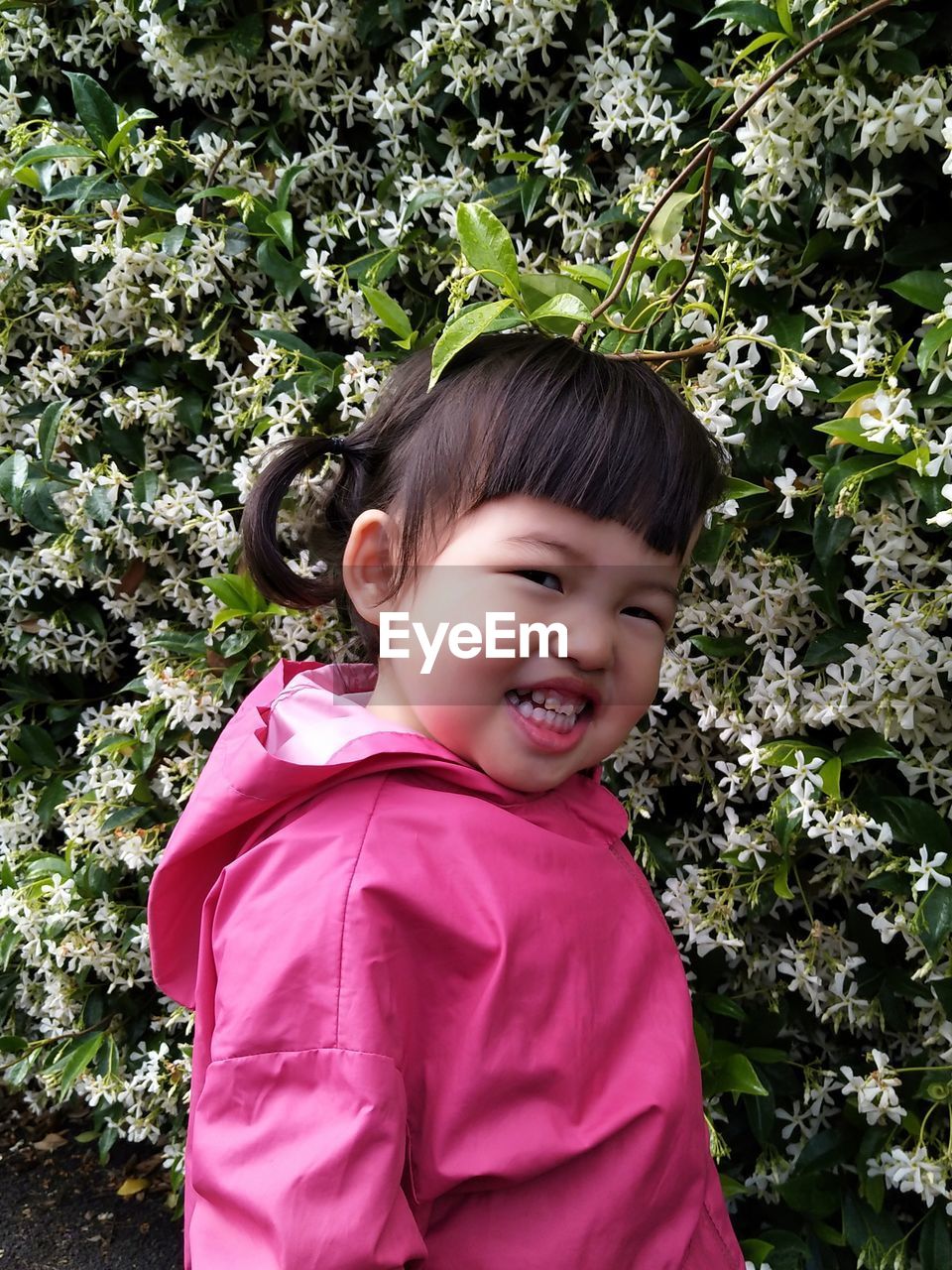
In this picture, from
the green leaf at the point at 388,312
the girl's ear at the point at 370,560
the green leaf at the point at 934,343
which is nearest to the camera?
the girl's ear at the point at 370,560

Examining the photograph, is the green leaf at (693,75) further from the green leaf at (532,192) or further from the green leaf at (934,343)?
the green leaf at (934,343)

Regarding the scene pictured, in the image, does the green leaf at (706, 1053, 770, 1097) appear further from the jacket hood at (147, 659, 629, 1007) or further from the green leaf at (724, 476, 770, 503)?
the green leaf at (724, 476, 770, 503)

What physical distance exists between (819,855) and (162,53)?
1887 millimetres

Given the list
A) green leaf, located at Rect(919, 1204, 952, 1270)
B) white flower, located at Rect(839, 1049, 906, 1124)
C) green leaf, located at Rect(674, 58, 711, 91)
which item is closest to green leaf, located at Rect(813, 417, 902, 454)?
green leaf, located at Rect(674, 58, 711, 91)

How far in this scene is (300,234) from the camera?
211 centimetres

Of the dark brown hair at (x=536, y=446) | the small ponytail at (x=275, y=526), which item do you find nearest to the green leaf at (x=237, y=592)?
the small ponytail at (x=275, y=526)

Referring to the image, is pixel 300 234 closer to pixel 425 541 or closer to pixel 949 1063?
pixel 425 541

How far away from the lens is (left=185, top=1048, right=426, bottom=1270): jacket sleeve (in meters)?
0.89

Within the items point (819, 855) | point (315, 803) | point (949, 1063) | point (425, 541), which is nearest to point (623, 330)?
point (425, 541)

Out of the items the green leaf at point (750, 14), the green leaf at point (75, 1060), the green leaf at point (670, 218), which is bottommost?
the green leaf at point (75, 1060)

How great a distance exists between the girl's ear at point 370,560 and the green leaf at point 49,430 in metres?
1.15

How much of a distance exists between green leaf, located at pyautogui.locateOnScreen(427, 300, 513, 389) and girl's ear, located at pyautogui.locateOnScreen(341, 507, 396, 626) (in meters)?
0.17

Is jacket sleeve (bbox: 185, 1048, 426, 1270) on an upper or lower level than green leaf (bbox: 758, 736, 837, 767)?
lower

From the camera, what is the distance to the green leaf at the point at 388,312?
175 cm
